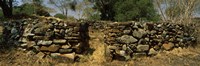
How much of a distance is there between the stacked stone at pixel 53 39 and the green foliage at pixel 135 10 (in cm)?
1409

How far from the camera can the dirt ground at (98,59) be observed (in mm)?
7961

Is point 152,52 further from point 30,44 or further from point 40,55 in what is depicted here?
point 30,44

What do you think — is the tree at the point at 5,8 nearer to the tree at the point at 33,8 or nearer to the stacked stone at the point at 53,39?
the tree at the point at 33,8

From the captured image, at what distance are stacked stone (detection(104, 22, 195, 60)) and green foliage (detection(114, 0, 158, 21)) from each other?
504 inches

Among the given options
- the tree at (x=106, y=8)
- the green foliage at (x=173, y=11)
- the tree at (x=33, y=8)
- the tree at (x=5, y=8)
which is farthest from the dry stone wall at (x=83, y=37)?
the tree at (x=106, y=8)

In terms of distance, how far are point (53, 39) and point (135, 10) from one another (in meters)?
15.0

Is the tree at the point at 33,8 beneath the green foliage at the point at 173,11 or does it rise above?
beneath

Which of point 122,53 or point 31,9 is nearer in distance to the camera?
point 122,53

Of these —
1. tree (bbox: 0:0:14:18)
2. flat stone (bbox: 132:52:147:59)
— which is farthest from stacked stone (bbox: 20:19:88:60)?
tree (bbox: 0:0:14:18)

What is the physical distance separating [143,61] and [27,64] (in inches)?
127

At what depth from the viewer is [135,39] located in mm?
8828

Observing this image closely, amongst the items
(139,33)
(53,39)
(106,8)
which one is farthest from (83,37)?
(106,8)

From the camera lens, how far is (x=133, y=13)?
73.4ft

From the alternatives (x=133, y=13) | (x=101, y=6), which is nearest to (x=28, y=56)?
(x=133, y=13)
